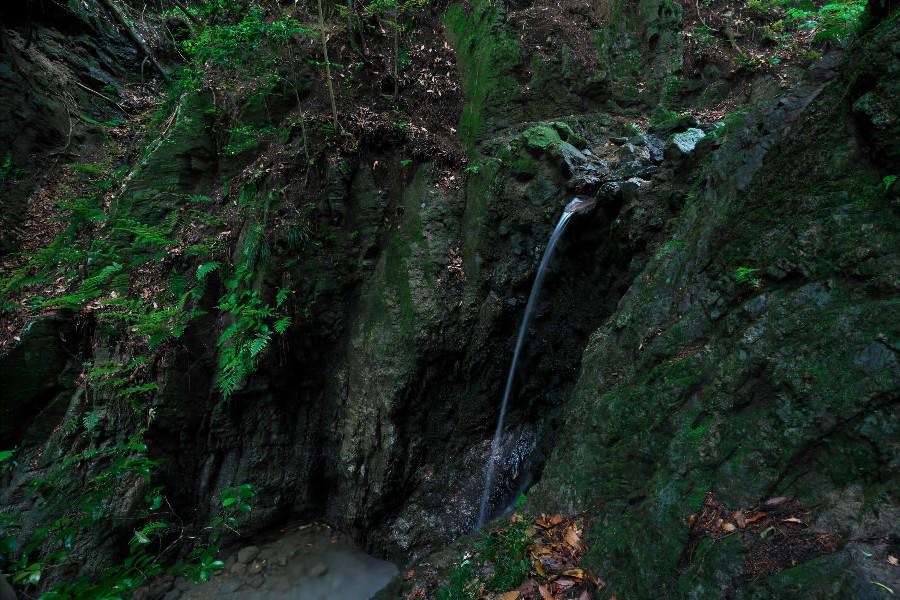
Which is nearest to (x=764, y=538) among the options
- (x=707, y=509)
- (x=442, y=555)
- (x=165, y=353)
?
(x=707, y=509)

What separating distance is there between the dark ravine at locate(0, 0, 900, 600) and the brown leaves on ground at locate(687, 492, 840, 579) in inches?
1.0

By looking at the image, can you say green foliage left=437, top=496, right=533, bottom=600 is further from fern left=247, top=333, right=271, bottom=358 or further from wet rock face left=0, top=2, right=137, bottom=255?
wet rock face left=0, top=2, right=137, bottom=255

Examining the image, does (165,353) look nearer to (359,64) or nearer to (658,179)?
(359,64)

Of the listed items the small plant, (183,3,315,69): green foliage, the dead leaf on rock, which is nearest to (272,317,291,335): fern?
(183,3,315,69): green foliage

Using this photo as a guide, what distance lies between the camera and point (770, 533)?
2.32 meters

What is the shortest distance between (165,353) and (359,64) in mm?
6589

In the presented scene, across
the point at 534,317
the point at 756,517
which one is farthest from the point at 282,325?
the point at 756,517

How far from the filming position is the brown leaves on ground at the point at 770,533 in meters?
2.15

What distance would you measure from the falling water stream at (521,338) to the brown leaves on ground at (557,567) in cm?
300

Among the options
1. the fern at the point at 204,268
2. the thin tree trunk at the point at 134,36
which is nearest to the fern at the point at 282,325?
the fern at the point at 204,268

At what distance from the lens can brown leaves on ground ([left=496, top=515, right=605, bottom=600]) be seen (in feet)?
10.1

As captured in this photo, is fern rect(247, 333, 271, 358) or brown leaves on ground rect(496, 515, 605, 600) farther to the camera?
fern rect(247, 333, 271, 358)

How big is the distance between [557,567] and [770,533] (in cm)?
158

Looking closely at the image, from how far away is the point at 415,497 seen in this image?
675 cm
